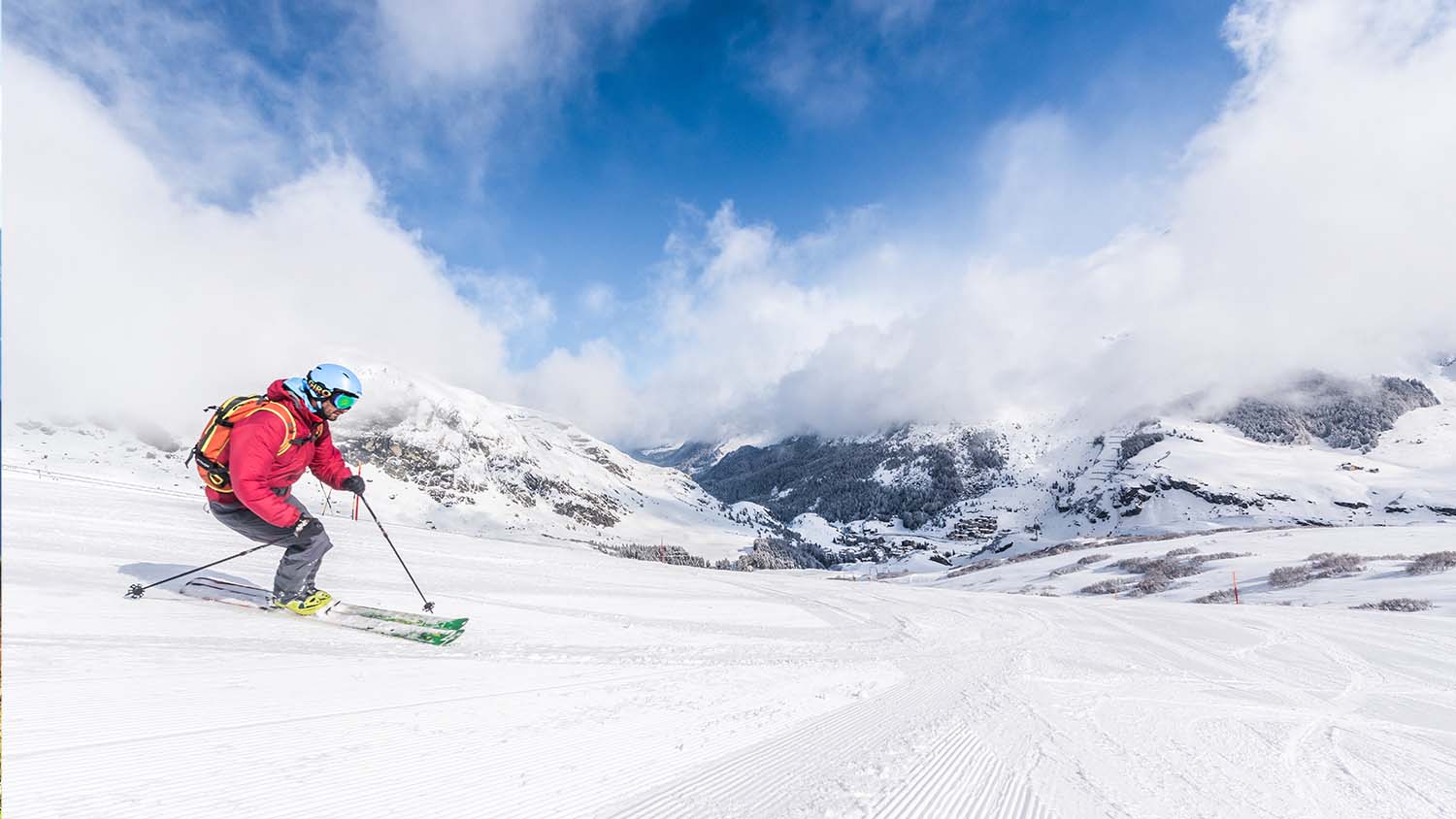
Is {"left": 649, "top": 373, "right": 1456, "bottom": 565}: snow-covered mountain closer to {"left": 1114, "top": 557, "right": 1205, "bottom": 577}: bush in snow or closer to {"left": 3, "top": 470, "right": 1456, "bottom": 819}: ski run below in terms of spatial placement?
{"left": 1114, "top": 557, "right": 1205, "bottom": 577}: bush in snow

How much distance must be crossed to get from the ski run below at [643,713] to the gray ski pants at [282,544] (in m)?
0.53

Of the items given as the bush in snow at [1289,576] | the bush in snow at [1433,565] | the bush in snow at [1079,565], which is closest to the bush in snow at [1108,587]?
the bush in snow at [1079,565]

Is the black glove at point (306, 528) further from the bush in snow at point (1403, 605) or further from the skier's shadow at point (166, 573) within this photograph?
the bush in snow at point (1403, 605)

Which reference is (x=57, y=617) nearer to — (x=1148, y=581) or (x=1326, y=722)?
(x=1326, y=722)

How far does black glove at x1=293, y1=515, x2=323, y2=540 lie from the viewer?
6281mm

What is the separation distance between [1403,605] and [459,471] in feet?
352

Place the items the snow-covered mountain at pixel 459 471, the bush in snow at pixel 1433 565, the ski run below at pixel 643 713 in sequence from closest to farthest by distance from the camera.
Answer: the ski run below at pixel 643 713 < the bush in snow at pixel 1433 565 < the snow-covered mountain at pixel 459 471

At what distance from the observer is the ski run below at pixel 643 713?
2896 mm

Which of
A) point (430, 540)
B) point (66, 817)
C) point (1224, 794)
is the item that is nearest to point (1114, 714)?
point (1224, 794)

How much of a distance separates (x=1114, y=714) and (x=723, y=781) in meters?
3.94

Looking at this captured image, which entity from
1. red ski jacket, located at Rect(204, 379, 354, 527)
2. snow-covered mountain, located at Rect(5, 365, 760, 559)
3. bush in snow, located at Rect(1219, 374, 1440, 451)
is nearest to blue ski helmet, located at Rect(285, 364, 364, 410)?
red ski jacket, located at Rect(204, 379, 354, 527)

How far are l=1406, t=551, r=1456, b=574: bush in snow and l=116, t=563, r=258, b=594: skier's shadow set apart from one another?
3026cm

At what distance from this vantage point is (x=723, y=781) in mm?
3318

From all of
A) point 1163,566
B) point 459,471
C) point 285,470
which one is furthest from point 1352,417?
point 285,470
